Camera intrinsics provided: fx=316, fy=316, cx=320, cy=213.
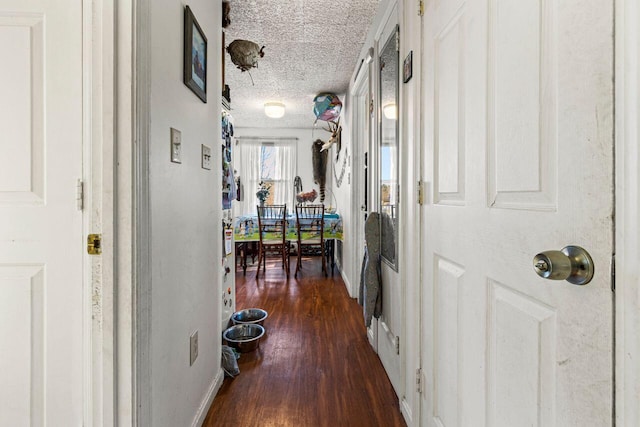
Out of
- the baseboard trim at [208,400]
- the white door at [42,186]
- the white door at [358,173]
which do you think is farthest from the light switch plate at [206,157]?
the white door at [358,173]

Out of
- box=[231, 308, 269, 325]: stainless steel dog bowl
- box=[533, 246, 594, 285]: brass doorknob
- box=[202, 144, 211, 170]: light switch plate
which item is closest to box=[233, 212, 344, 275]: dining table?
box=[231, 308, 269, 325]: stainless steel dog bowl

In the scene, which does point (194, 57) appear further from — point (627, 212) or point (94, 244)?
point (627, 212)

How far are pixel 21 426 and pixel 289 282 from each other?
3041 mm

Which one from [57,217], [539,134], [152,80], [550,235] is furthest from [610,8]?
[57,217]

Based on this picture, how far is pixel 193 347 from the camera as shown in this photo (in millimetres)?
1416

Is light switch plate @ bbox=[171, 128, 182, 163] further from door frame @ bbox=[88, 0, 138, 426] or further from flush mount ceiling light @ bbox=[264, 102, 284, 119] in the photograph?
flush mount ceiling light @ bbox=[264, 102, 284, 119]

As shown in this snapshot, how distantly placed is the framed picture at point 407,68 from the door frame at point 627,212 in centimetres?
102

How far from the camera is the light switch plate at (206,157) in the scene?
1563 mm

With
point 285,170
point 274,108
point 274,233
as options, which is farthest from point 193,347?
point 285,170

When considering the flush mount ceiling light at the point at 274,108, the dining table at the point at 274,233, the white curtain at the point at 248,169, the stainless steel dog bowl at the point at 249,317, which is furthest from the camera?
the white curtain at the point at 248,169

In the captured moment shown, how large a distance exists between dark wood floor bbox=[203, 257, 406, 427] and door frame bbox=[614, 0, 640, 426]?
1.29 meters

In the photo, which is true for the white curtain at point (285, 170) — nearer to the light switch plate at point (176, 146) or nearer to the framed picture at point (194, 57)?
the framed picture at point (194, 57)

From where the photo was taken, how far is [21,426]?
3.28ft

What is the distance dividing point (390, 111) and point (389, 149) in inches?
8.8
